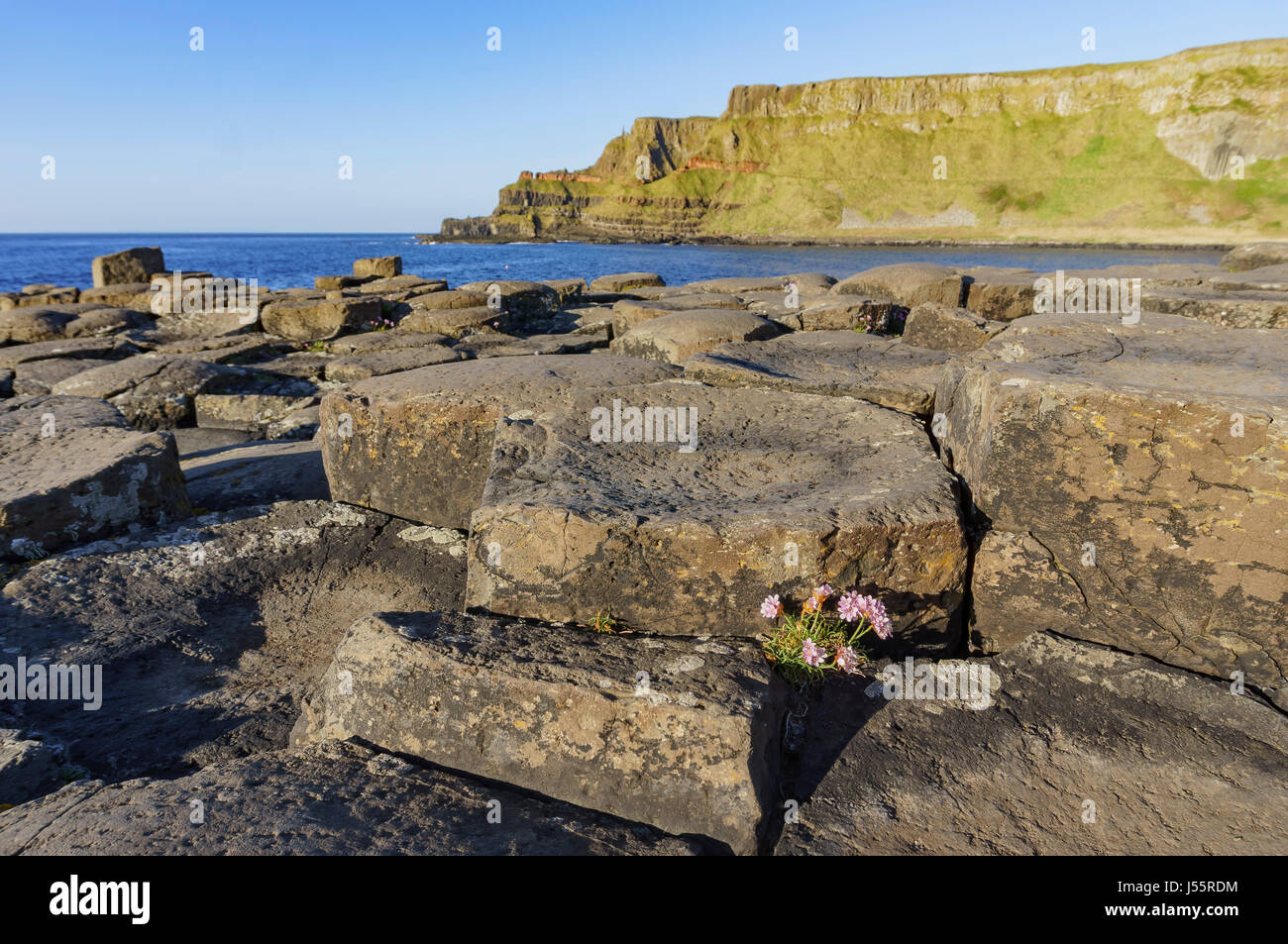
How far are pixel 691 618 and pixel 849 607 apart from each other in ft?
1.63

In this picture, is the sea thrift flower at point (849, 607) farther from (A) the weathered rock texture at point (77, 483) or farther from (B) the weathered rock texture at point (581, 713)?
(A) the weathered rock texture at point (77, 483)

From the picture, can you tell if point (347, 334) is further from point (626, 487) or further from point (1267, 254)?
point (1267, 254)

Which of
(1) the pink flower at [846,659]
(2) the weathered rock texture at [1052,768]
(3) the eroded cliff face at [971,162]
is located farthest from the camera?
(3) the eroded cliff face at [971,162]

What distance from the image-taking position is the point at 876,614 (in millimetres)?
2211

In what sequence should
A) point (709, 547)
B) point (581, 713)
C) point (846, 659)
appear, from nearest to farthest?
1. point (581, 713)
2. point (846, 659)
3. point (709, 547)

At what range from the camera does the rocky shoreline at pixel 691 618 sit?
5.95ft

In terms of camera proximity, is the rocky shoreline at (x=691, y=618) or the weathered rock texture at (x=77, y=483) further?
the weathered rock texture at (x=77, y=483)

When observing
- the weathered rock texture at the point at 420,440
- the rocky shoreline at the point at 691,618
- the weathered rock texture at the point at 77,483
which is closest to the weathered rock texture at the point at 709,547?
the rocky shoreline at the point at 691,618

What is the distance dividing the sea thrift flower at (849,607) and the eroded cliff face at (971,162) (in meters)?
64.5

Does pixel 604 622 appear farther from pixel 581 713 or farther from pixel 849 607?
pixel 849 607

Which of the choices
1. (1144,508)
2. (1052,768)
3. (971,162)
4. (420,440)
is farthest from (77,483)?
(971,162)

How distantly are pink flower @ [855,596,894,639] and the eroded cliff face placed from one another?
6446 centimetres

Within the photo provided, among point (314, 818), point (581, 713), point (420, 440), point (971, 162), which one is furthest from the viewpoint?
point (971, 162)

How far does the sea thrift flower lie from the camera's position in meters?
2.21
